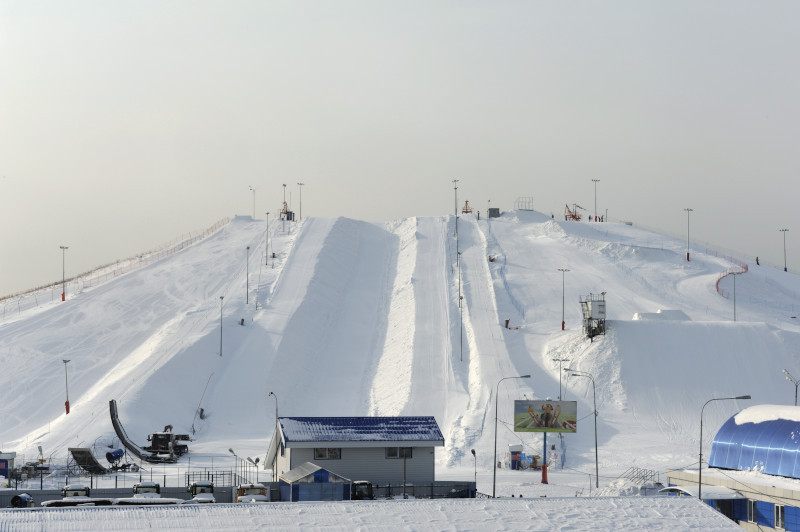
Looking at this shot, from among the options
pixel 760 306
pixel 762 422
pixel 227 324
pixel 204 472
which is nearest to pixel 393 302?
pixel 227 324

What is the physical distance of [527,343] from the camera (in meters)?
88.5

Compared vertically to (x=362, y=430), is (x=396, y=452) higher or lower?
lower

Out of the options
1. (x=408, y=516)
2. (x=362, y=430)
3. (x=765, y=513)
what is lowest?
(x=765, y=513)

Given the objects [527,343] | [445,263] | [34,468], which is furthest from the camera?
[445,263]

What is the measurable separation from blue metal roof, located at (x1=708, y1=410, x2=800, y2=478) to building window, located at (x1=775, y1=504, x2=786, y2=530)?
314cm

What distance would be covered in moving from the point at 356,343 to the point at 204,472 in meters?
37.1

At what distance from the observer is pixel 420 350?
89.2 meters

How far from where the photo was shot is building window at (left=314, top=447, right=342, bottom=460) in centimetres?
4838

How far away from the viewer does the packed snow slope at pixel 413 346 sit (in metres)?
74.1

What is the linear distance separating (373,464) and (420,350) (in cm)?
4075

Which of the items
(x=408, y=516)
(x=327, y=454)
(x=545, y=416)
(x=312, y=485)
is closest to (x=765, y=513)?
(x=312, y=485)

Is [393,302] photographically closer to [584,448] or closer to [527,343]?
[527,343]

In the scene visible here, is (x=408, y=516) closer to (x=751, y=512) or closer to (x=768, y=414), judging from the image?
(x=751, y=512)

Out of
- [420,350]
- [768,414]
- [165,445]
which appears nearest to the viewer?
[768,414]
